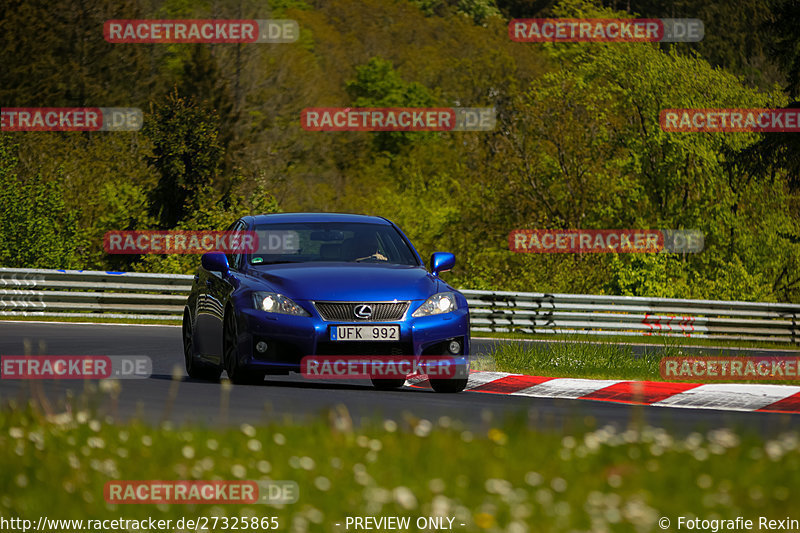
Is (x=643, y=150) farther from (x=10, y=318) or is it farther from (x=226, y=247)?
(x=226, y=247)

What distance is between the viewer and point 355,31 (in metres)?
87.0

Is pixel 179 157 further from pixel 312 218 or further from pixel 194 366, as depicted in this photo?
pixel 312 218

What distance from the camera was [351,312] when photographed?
11875mm

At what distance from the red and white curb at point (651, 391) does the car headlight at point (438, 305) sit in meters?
1.30

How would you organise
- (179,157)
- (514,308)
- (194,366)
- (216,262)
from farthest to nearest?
(179,157) → (514,308) → (194,366) → (216,262)

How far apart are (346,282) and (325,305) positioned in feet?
1.05

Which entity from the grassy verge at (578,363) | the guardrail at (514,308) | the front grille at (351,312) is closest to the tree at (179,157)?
the guardrail at (514,308)

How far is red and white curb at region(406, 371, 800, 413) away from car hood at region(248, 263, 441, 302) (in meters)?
1.62

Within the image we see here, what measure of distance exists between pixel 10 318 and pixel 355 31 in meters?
62.9

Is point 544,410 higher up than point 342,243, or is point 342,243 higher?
point 342,243

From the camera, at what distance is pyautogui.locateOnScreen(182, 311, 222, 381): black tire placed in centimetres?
1363

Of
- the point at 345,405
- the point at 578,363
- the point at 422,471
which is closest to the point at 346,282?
the point at 345,405

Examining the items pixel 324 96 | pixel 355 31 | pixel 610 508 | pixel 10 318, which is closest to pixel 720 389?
pixel 610 508

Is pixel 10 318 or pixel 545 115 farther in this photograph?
pixel 545 115
